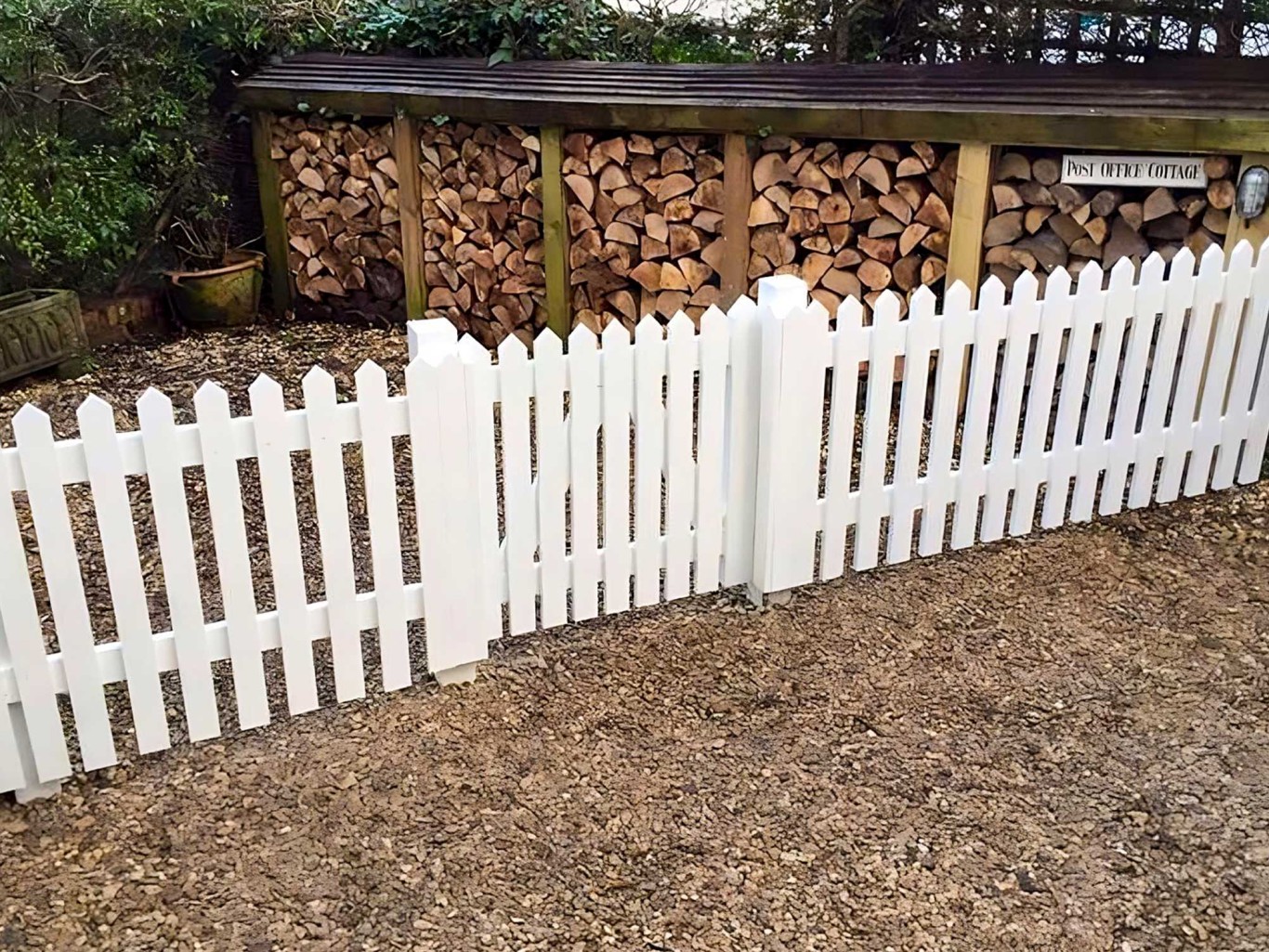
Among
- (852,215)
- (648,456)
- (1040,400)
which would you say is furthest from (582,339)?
(852,215)

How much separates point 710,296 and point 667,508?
2.21 m

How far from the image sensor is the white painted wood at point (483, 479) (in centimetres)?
289

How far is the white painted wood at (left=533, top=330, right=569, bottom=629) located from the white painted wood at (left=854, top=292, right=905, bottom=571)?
3.19 feet

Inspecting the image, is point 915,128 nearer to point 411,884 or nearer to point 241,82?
point 411,884

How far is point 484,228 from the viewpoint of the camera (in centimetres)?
610

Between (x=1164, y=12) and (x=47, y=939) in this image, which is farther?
(x=1164, y=12)

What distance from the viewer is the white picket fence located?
2609 millimetres

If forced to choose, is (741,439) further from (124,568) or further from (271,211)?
(271,211)

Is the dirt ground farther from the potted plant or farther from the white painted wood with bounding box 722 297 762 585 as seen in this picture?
the potted plant

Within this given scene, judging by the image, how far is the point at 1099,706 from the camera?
3053 mm

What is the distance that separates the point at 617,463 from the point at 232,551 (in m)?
1.05

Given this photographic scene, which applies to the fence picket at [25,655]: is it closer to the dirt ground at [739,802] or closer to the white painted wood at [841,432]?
the dirt ground at [739,802]


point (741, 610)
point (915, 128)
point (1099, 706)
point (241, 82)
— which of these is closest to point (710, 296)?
point (915, 128)

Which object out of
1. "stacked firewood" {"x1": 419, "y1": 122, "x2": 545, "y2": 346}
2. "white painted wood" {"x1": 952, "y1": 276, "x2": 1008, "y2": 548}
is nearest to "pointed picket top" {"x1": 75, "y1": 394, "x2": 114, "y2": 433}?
"white painted wood" {"x1": 952, "y1": 276, "x2": 1008, "y2": 548}
